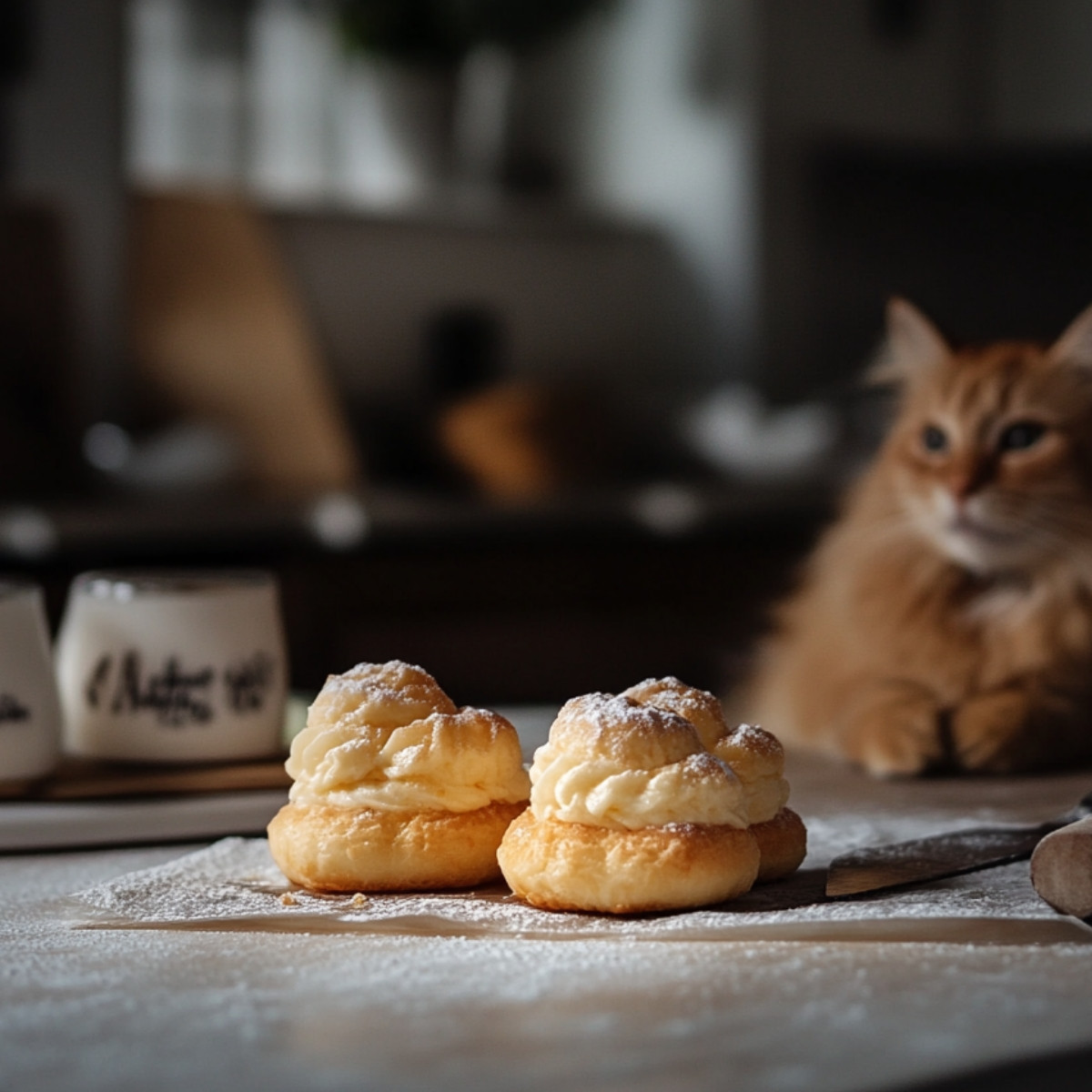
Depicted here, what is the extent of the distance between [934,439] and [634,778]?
64 centimetres

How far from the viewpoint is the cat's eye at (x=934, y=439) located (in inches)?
51.3

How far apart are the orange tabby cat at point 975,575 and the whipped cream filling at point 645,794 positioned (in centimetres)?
47

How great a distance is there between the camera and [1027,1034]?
0.60m

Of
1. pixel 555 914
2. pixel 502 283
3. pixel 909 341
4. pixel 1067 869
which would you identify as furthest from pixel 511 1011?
pixel 502 283

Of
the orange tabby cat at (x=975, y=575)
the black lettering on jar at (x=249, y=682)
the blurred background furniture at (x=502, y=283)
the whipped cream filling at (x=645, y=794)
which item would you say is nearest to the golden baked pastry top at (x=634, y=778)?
the whipped cream filling at (x=645, y=794)

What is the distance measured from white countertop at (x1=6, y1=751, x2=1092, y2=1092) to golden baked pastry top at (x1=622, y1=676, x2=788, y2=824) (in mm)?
116

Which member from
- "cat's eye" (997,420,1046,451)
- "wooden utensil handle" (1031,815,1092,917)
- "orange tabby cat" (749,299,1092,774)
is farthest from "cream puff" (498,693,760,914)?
"cat's eye" (997,420,1046,451)

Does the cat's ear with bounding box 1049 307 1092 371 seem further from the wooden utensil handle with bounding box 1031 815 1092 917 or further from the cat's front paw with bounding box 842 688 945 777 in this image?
the wooden utensil handle with bounding box 1031 815 1092 917

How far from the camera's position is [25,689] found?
996 mm

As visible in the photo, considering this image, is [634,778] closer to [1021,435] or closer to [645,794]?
[645,794]

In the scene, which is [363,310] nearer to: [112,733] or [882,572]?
[882,572]

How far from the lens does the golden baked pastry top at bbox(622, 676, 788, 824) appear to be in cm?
82

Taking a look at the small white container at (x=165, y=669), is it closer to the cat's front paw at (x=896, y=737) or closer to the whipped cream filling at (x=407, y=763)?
the whipped cream filling at (x=407, y=763)

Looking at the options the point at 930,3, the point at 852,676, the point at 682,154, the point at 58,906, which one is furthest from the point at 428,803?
the point at 930,3
